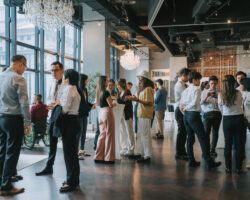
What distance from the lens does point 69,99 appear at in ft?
13.7

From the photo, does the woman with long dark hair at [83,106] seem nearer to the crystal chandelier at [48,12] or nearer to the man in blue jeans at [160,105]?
the crystal chandelier at [48,12]

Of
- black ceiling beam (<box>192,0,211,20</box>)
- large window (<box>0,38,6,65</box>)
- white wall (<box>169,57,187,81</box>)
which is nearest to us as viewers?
black ceiling beam (<box>192,0,211,20</box>)

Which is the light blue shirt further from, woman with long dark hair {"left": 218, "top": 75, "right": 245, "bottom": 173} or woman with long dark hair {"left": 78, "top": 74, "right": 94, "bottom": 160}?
woman with long dark hair {"left": 218, "top": 75, "right": 245, "bottom": 173}

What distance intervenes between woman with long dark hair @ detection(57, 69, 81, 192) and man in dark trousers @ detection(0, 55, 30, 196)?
1.47 feet

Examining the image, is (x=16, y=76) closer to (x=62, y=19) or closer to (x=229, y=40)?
(x=62, y=19)

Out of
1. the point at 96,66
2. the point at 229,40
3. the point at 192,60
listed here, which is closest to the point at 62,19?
the point at 96,66

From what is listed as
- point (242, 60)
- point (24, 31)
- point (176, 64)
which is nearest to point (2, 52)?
point (24, 31)

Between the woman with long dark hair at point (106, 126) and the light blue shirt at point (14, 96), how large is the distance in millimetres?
1787

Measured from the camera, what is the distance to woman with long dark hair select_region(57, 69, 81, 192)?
4.19 meters

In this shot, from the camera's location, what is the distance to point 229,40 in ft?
46.5

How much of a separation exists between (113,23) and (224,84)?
25.6 ft

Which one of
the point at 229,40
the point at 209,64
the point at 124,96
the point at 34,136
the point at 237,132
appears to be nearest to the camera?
the point at 237,132

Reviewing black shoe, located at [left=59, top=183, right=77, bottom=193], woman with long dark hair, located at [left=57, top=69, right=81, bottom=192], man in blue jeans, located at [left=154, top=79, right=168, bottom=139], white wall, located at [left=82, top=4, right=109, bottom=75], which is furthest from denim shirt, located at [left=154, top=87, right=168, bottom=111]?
black shoe, located at [left=59, top=183, right=77, bottom=193]

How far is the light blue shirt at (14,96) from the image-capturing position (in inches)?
160
